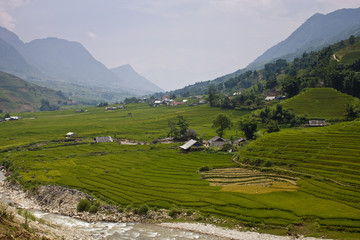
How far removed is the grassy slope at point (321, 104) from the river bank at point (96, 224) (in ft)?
268

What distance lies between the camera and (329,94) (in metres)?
119

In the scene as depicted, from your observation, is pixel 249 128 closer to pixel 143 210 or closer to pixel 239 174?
pixel 239 174

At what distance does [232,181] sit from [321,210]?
18.4 m

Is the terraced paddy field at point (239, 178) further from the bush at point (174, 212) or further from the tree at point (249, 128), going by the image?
the tree at point (249, 128)

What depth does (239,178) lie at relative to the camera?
54.0m

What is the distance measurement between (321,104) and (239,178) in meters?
77.5

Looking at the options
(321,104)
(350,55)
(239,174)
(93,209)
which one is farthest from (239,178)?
(350,55)

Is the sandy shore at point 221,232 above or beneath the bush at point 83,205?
beneath

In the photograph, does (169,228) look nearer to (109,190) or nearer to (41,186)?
(109,190)

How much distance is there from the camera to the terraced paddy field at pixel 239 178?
A: 37281 mm

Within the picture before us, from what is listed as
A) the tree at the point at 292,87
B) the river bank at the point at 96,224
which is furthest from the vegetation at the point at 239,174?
the tree at the point at 292,87

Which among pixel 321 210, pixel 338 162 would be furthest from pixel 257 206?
pixel 338 162

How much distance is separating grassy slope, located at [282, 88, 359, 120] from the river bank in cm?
8160

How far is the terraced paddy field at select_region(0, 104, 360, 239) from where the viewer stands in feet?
122
